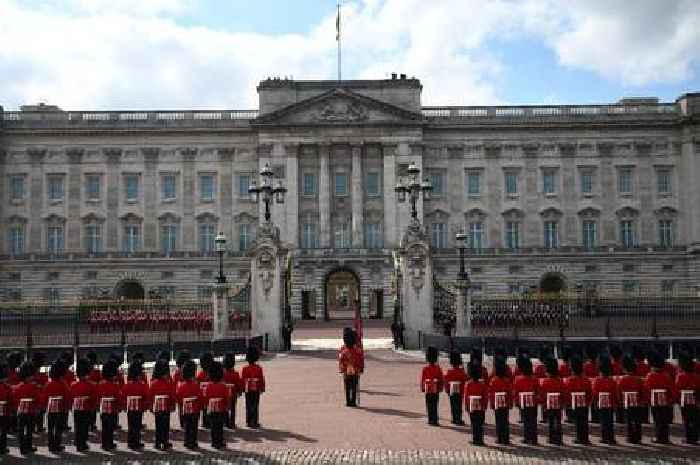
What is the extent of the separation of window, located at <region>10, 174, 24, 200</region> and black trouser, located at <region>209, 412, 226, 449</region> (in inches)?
2182

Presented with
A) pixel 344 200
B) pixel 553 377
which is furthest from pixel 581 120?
pixel 553 377

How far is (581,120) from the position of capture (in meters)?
61.7

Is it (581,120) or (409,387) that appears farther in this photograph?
(581,120)

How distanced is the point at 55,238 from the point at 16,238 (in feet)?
10.4

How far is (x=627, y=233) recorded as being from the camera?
202ft

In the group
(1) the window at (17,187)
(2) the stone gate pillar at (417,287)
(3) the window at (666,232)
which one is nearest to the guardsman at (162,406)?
(2) the stone gate pillar at (417,287)

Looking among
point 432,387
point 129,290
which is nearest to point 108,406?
point 432,387

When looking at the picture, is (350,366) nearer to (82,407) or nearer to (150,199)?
(82,407)

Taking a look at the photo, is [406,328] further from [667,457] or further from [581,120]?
[581,120]

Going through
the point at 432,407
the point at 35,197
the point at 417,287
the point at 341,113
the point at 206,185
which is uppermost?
the point at 341,113

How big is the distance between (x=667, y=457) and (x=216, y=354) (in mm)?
17020

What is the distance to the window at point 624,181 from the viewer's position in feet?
203

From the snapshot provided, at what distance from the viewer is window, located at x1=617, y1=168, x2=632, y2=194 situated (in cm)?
6181

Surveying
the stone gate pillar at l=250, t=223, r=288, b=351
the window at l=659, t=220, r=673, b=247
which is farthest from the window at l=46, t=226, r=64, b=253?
the window at l=659, t=220, r=673, b=247
